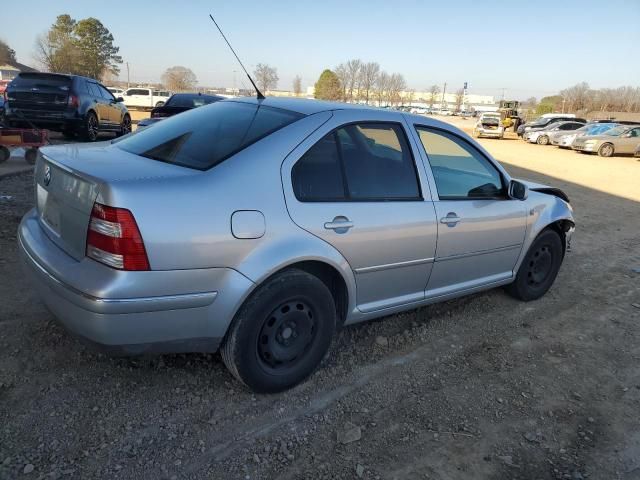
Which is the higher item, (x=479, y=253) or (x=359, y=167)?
(x=359, y=167)

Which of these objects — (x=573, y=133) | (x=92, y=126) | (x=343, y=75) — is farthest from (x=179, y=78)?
(x=92, y=126)

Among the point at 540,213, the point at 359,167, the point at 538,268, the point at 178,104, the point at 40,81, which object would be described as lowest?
the point at 538,268

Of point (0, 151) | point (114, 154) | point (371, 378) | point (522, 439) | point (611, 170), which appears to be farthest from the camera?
point (611, 170)

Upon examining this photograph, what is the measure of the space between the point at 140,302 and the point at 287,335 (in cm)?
91

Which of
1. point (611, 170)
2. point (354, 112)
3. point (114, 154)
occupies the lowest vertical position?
point (611, 170)

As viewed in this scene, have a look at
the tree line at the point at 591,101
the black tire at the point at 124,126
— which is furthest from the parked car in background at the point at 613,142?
the tree line at the point at 591,101

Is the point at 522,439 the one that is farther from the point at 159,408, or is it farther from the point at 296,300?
the point at 159,408

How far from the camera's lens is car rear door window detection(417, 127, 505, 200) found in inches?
142

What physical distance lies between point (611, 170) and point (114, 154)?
19.6 metres

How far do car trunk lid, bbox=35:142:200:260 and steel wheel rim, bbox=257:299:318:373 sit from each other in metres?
0.93

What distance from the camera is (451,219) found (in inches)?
139

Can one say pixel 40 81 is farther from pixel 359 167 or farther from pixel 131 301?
pixel 131 301

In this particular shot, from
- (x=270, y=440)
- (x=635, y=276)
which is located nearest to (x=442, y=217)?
(x=270, y=440)

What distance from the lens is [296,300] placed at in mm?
2850
